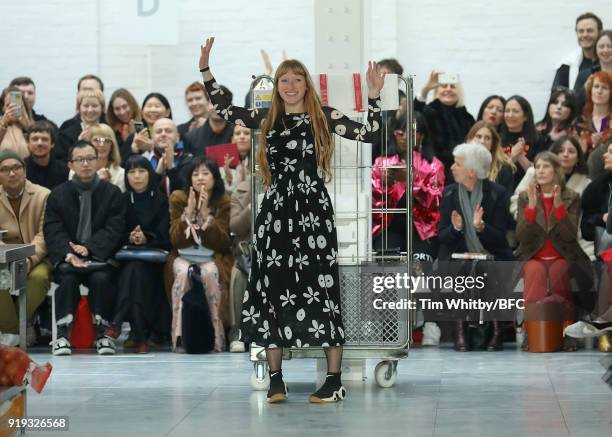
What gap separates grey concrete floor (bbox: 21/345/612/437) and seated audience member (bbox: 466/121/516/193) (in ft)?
4.44

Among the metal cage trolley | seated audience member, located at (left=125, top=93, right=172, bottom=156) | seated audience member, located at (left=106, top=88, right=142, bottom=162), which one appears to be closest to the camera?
the metal cage trolley

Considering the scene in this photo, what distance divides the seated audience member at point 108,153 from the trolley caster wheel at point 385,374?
315 centimetres

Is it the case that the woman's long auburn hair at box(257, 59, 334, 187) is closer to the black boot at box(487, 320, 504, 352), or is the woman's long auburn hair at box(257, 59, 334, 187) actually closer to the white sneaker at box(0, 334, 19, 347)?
the black boot at box(487, 320, 504, 352)

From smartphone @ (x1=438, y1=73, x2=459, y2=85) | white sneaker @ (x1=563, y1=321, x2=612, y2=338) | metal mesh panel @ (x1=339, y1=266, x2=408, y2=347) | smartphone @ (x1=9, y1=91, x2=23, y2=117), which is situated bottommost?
white sneaker @ (x1=563, y1=321, x2=612, y2=338)

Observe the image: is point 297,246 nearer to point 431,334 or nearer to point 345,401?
point 345,401

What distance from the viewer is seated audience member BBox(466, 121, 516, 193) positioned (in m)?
9.09

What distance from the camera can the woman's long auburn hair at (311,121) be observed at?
6227 mm

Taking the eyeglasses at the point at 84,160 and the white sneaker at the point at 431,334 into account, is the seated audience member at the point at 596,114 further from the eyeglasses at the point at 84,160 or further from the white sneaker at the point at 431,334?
the eyeglasses at the point at 84,160

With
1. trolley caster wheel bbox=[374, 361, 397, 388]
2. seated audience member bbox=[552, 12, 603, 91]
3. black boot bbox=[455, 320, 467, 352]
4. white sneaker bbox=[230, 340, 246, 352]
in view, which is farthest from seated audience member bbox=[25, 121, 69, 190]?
seated audience member bbox=[552, 12, 603, 91]

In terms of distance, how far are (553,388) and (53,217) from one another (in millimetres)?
3666

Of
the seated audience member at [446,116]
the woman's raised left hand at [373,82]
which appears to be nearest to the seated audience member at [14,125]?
the seated audience member at [446,116]

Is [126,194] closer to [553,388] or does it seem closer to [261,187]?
[261,187]

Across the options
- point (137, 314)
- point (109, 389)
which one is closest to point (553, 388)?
point (109, 389)

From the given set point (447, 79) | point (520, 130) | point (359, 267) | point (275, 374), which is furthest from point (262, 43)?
point (275, 374)
